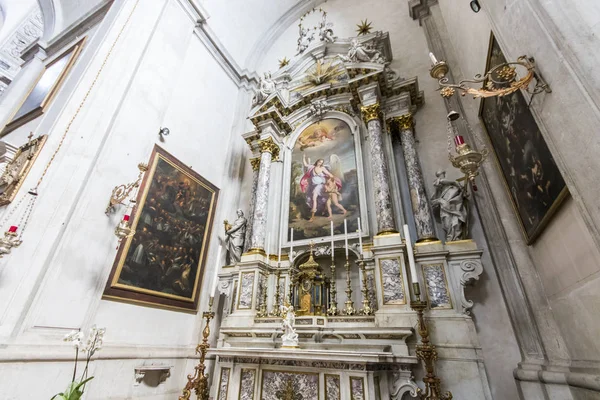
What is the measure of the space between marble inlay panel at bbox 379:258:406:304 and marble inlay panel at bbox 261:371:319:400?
1317mm

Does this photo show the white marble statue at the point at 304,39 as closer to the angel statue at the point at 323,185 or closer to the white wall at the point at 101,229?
the white wall at the point at 101,229

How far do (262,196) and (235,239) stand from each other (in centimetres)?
96

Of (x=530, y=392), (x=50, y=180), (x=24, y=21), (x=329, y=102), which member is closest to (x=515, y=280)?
(x=530, y=392)

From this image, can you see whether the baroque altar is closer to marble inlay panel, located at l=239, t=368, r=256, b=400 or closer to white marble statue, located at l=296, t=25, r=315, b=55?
marble inlay panel, located at l=239, t=368, r=256, b=400

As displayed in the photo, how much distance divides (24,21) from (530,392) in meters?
15.9

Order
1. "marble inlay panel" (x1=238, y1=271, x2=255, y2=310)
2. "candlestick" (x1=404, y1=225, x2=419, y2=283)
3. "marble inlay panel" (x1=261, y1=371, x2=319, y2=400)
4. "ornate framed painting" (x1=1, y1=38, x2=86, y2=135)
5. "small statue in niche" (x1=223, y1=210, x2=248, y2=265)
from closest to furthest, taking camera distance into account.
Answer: "candlestick" (x1=404, y1=225, x2=419, y2=283) → "marble inlay panel" (x1=261, y1=371, x2=319, y2=400) → "marble inlay panel" (x1=238, y1=271, x2=255, y2=310) → "small statue in niche" (x1=223, y1=210, x2=248, y2=265) → "ornate framed painting" (x1=1, y1=38, x2=86, y2=135)

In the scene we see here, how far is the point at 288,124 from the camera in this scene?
6.29 meters

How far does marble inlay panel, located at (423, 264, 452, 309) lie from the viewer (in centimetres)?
351

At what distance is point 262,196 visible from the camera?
5.49 m

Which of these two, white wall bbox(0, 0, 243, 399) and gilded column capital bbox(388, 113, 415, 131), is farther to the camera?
gilded column capital bbox(388, 113, 415, 131)

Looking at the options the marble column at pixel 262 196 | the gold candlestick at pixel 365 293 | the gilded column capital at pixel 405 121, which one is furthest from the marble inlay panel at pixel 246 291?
the gilded column capital at pixel 405 121

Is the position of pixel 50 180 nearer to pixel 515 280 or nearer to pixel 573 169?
pixel 573 169

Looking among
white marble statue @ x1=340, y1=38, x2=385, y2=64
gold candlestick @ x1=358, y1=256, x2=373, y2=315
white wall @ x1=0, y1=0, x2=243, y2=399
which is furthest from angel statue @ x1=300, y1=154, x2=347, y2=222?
white wall @ x1=0, y1=0, x2=243, y2=399

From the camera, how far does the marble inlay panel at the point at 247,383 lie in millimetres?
3324
